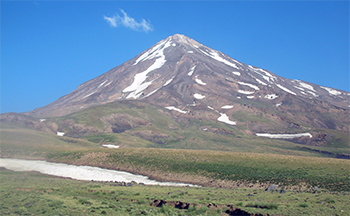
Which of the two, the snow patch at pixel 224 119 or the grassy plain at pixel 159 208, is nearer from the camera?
the grassy plain at pixel 159 208

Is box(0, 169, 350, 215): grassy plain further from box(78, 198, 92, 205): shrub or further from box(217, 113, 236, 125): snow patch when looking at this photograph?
box(217, 113, 236, 125): snow patch

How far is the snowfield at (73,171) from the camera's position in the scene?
1921 inches

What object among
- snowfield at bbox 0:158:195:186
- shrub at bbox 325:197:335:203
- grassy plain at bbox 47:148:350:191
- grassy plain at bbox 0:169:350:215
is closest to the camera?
grassy plain at bbox 0:169:350:215

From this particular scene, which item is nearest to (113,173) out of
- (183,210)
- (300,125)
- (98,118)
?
(183,210)

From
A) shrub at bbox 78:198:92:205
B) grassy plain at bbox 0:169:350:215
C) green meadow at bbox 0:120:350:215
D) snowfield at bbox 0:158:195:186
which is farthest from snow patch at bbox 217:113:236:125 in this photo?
shrub at bbox 78:198:92:205

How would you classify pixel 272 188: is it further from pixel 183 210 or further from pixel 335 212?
pixel 183 210

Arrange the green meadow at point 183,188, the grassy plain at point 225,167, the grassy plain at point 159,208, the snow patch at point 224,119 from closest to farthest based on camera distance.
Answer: the grassy plain at point 159,208, the green meadow at point 183,188, the grassy plain at point 225,167, the snow patch at point 224,119

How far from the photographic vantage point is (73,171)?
5434 cm

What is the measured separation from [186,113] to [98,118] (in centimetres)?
5347

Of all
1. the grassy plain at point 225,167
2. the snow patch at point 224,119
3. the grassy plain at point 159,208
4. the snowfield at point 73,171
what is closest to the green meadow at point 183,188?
the grassy plain at point 159,208

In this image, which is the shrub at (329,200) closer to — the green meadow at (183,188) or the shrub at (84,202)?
the green meadow at (183,188)

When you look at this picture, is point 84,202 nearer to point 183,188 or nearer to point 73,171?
point 183,188

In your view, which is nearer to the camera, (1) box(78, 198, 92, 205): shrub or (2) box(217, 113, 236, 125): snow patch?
(1) box(78, 198, 92, 205): shrub

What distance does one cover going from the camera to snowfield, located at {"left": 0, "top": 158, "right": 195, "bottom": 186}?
48781 millimetres
